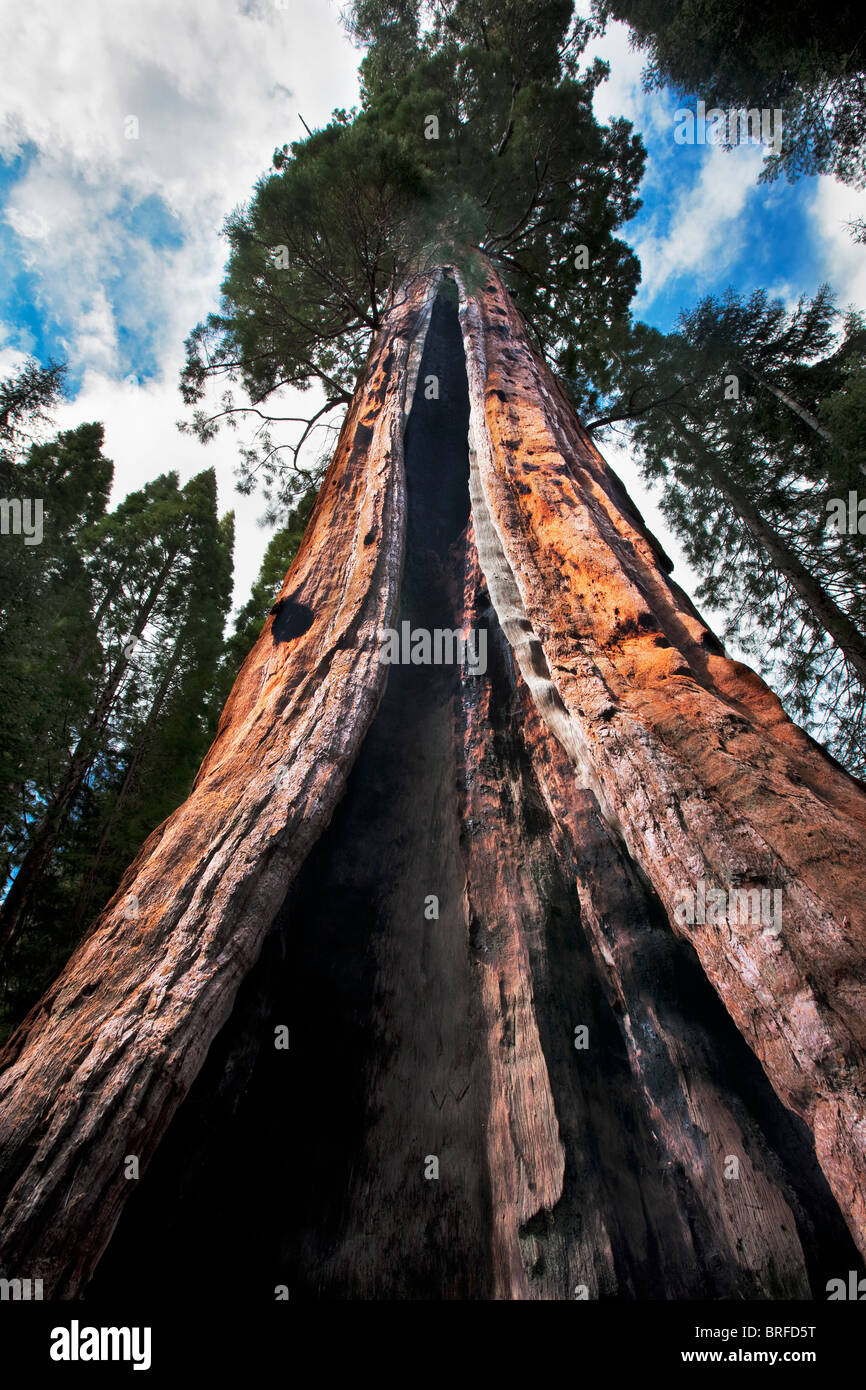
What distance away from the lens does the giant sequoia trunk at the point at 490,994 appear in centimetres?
136

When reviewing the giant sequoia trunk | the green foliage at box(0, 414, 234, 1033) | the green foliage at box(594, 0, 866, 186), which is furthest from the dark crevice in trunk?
the green foliage at box(594, 0, 866, 186)

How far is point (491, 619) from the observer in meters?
3.75

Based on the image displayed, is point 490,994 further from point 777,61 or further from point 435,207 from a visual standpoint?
point 777,61

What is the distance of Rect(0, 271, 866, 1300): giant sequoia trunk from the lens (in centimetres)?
136

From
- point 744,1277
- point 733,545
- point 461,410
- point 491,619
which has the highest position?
point 733,545

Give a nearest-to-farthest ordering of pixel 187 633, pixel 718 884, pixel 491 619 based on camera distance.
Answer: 1. pixel 718 884
2. pixel 491 619
3. pixel 187 633

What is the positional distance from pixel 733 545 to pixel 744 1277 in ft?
31.9

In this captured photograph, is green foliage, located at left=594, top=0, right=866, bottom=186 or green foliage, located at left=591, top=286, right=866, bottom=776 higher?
green foliage, located at left=594, top=0, right=866, bottom=186

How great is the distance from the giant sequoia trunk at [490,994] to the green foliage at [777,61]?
7889 millimetres

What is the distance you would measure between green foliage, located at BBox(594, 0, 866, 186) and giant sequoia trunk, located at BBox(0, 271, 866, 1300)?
7889 mm

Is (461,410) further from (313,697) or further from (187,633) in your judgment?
(187,633)

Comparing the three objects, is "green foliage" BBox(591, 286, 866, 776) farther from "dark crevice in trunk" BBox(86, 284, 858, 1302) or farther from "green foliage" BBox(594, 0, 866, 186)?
"dark crevice in trunk" BBox(86, 284, 858, 1302)

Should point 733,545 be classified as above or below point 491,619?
above
